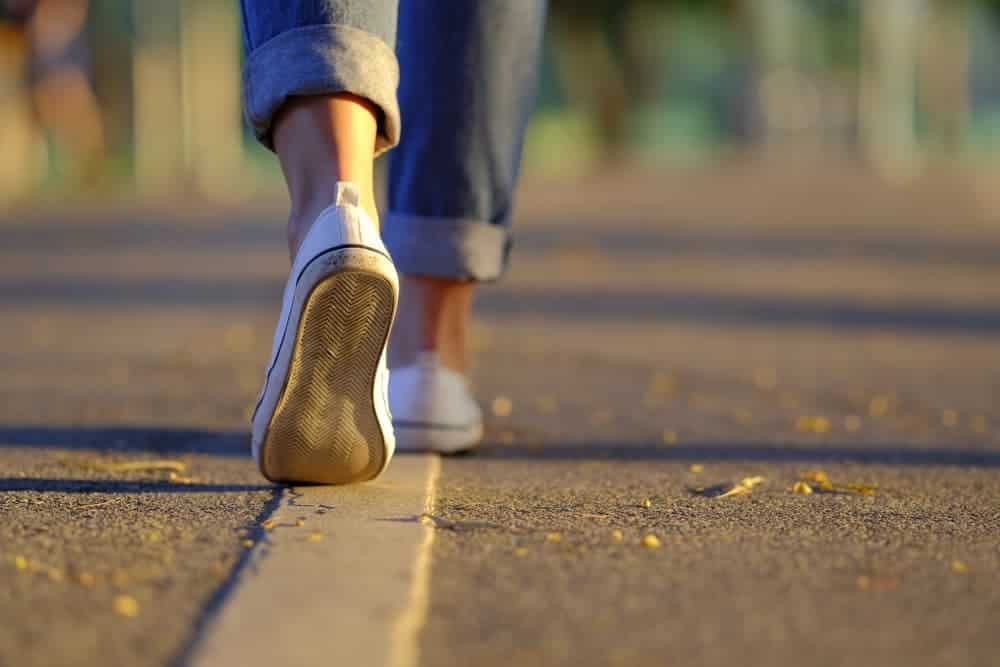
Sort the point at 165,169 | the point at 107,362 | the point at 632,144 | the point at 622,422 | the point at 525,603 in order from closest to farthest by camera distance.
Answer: the point at 525,603, the point at 622,422, the point at 107,362, the point at 165,169, the point at 632,144

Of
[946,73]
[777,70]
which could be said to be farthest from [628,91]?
[946,73]

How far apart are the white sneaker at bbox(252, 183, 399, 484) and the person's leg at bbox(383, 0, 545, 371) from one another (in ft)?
2.14

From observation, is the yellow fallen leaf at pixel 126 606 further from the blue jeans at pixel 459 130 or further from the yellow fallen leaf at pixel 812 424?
the yellow fallen leaf at pixel 812 424

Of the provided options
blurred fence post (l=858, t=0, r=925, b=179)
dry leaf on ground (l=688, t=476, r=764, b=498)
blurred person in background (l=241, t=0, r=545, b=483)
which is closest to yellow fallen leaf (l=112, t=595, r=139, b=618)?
blurred person in background (l=241, t=0, r=545, b=483)

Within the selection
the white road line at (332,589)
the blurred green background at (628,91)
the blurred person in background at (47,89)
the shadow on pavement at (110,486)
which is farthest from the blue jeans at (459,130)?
the blurred green background at (628,91)

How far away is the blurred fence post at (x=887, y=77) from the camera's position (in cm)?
2975

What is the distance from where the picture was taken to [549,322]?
5812 millimetres

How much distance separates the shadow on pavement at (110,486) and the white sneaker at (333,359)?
149 mm

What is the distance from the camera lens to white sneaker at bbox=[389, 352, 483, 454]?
2914 millimetres

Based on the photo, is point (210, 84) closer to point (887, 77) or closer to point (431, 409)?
point (887, 77)

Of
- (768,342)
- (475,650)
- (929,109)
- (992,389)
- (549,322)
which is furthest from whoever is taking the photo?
(929,109)

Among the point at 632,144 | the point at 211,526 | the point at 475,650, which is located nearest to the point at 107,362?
the point at 211,526

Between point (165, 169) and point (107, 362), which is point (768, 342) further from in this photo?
point (165, 169)

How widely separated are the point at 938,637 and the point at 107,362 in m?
3.20
